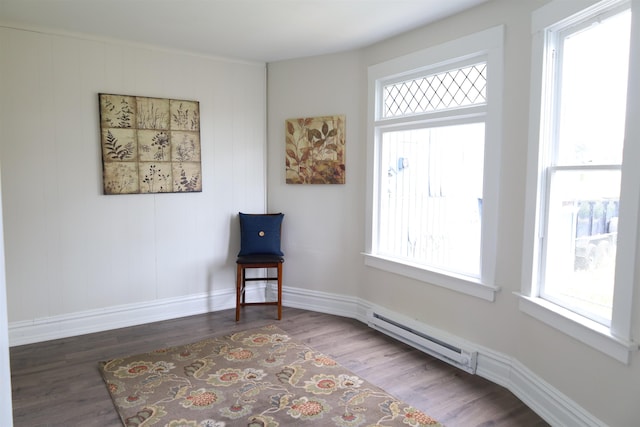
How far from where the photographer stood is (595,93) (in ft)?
7.28

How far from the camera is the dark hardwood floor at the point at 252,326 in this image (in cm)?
251

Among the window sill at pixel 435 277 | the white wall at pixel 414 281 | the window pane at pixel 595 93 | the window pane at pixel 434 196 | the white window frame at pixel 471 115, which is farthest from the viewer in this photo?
the window pane at pixel 434 196

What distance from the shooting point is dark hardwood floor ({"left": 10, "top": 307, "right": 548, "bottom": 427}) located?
2.51 m

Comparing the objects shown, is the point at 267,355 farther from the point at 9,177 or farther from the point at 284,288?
the point at 9,177

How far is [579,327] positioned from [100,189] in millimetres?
3692

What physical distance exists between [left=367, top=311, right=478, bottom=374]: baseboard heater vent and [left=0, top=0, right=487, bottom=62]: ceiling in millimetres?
2400

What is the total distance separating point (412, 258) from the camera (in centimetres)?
362

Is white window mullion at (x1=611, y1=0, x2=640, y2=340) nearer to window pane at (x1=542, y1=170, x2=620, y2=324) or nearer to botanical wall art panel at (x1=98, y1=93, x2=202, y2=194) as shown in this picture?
window pane at (x1=542, y1=170, x2=620, y2=324)

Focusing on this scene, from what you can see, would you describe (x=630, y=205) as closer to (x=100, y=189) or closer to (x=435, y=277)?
(x=435, y=277)

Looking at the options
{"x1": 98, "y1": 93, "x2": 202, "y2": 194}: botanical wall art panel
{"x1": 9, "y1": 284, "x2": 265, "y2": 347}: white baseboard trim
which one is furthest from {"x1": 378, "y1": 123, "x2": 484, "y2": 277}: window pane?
{"x1": 98, "y1": 93, "x2": 202, "y2": 194}: botanical wall art panel

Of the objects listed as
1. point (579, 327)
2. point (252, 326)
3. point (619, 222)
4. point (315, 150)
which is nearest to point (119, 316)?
point (252, 326)

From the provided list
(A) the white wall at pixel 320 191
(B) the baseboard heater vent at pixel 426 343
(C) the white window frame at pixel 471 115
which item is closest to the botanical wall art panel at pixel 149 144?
(A) the white wall at pixel 320 191

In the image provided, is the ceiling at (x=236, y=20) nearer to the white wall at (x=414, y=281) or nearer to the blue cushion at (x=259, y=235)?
the white wall at (x=414, y=281)

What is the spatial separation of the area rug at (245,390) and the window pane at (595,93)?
170cm
